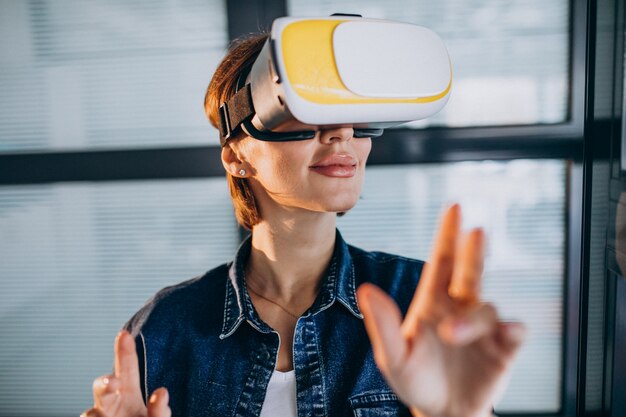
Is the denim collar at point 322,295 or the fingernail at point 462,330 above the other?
the fingernail at point 462,330

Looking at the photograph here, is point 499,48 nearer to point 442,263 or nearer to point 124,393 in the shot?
point 442,263

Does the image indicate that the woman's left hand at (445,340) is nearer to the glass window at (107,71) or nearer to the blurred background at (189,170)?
the blurred background at (189,170)

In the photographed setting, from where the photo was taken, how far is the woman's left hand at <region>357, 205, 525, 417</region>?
46cm

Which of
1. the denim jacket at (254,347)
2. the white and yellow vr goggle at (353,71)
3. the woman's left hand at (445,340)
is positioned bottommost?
the denim jacket at (254,347)

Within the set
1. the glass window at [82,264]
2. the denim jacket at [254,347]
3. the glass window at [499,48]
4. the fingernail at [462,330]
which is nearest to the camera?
A: the fingernail at [462,330]

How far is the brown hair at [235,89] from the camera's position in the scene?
2.79ft

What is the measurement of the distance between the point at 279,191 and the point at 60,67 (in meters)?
1.01

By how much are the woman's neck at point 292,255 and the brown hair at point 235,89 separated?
4 centimetres

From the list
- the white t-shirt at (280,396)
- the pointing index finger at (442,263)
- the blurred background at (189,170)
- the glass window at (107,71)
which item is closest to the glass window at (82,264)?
the blurred background at (189,170)

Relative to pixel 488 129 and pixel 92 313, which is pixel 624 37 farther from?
pixel 92 313

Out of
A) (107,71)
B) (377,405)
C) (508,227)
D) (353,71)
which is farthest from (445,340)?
(107,71)

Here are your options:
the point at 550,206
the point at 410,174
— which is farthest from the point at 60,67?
the point at 550,206

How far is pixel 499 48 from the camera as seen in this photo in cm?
130

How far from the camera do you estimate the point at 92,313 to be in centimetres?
151
